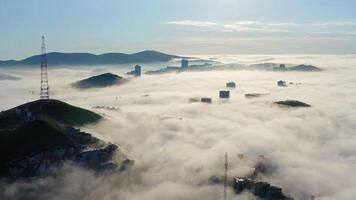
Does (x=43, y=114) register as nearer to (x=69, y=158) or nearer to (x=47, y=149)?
(x=47, y=149)

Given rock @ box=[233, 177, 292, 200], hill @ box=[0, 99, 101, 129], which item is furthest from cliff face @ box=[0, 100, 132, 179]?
rock @ box=[233, 177, 292, 200]

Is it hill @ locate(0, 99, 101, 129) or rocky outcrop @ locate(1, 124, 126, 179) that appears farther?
hill @ locate(0, 99, 101, 129)

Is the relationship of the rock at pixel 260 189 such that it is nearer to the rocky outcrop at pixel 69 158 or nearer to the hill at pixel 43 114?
the rocky outcrop at pixel 69 158

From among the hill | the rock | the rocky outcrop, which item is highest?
the hill

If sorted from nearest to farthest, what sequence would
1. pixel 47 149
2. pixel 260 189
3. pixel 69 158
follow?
pixel 260 189
pixel 47 149
pixel 69 158

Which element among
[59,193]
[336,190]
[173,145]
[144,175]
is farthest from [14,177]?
[336,190]

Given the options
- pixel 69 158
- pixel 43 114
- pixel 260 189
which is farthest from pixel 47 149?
pixel 260 189

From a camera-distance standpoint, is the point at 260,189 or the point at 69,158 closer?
the point at 260,189

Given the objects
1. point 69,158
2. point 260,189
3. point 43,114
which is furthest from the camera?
point 43,114

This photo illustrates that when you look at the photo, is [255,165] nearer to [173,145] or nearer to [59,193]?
[173,145]

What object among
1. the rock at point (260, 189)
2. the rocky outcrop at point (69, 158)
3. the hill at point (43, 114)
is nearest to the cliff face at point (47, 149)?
the rocky outcrop at point (69, 158)

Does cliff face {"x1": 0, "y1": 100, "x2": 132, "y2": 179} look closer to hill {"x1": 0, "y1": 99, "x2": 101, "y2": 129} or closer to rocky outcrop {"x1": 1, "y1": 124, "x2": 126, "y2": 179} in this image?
rocky outcrop {"x1": 1, "y1": 124, "x2": 126, "y2": 179}
